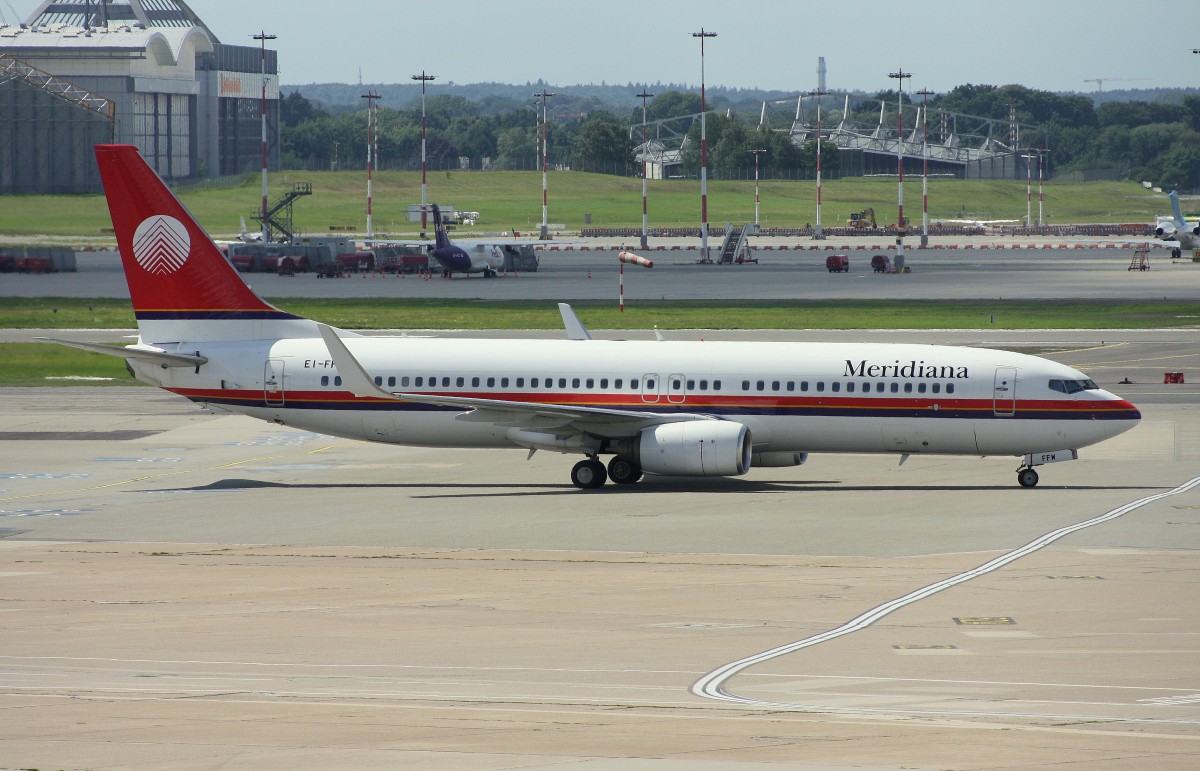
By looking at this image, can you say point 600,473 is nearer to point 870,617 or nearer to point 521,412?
point 521,412

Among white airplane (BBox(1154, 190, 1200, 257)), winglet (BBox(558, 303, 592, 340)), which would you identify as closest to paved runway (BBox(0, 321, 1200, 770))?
winglet (BBox(558, 303, 592, 340))

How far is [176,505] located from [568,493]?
33.0 ft

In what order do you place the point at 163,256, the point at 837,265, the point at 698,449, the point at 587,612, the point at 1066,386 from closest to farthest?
the point at 587,612 < the point at 698,449 < the point at 1066,386 < the point at 163,256 < the point at 837,265

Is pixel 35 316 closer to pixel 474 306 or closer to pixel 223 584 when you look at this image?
pixel 474 306

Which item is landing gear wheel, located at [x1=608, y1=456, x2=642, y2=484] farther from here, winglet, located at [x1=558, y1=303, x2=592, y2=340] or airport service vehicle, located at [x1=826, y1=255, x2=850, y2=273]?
airport service vehicle, located at [x1=826, y1=255, x2=850, y2=273]

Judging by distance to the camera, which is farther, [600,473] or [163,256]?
[163,256]

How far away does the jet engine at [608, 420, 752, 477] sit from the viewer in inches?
1527

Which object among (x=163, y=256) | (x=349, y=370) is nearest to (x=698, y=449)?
(x=349, y=370)

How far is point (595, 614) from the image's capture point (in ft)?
79.7

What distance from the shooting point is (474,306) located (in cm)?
9812

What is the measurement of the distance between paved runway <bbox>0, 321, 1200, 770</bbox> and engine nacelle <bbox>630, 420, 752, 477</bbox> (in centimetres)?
89

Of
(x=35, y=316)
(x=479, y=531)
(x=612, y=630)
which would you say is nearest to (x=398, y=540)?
(x=479, y=531)

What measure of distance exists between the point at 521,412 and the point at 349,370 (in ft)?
15.0

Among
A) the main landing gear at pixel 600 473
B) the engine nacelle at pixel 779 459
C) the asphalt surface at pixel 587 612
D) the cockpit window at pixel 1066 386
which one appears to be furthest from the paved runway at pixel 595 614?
the cockpit window at pixel 1066 386
